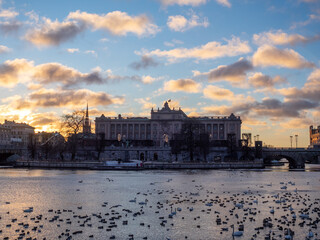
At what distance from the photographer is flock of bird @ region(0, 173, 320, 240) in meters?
23.7

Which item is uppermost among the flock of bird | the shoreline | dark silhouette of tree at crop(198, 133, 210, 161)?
dark silhouette of tree at crop(198, 133, 210, 161)

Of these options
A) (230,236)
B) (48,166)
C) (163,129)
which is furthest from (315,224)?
(163,129)

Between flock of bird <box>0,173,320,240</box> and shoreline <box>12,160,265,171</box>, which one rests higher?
shoreline <box>12,160,265,171</box>

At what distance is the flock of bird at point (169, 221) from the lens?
Result: 23734mm

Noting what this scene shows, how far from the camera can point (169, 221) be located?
1088 inches

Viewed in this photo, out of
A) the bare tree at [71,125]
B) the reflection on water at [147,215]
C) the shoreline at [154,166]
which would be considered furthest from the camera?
the bare tree at [71,125]

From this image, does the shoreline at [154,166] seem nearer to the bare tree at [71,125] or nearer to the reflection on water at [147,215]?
the bare tree at [71,125]

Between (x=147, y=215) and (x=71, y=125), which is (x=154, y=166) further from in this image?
(x=147, y=215)

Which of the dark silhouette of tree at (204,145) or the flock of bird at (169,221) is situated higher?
the dark silhouette of tree at (204,145)

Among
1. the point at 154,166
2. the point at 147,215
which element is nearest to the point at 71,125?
the point at 154,166

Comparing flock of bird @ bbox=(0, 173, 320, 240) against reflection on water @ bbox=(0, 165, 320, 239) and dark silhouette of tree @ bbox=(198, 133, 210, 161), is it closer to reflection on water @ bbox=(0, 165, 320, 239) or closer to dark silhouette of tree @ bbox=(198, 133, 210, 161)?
reflection on water @ bbox=(0, 165, 320, 239)

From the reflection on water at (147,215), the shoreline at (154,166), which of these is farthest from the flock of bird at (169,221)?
the shoreline at (154,166)

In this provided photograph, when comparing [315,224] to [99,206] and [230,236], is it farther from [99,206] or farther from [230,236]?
[99,206]

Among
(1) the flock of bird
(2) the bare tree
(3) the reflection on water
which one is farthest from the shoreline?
(1) the flock of bird
